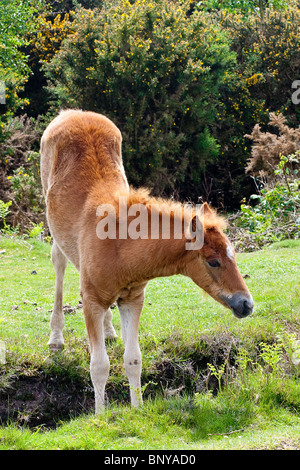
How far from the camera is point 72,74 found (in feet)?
53.5

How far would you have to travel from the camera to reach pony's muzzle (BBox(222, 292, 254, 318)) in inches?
179

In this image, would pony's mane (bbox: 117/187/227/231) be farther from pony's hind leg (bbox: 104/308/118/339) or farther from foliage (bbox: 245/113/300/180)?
foliage (bbox: 245/113/300/180)

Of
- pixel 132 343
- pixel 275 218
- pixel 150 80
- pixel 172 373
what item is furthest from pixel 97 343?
pixel 150 80

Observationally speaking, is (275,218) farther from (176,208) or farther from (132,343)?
(176,208)

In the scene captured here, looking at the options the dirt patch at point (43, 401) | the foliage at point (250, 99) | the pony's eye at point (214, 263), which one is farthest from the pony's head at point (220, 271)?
the foliage at point (250, 99)

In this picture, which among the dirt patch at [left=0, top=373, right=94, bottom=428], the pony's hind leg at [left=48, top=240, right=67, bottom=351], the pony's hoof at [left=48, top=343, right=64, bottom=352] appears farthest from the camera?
the pony's hind leg at [left=48, top=240, right=67, bottom=351]

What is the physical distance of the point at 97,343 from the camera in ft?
17.1

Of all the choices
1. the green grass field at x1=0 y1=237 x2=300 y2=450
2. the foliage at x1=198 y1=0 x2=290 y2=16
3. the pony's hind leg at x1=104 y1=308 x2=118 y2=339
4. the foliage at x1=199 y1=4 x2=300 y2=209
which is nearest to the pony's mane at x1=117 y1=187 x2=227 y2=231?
the green grass field at x1=0 y1=237 x2=300 y2=450

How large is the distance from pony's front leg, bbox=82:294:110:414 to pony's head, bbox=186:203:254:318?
1022 mm

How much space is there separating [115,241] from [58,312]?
77.1 inches

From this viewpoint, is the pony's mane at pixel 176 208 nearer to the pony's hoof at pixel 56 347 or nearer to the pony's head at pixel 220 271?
the pony's head at pixel 220 271

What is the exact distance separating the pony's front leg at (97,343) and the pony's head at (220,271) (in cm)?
102

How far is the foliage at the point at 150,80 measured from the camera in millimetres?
15734
